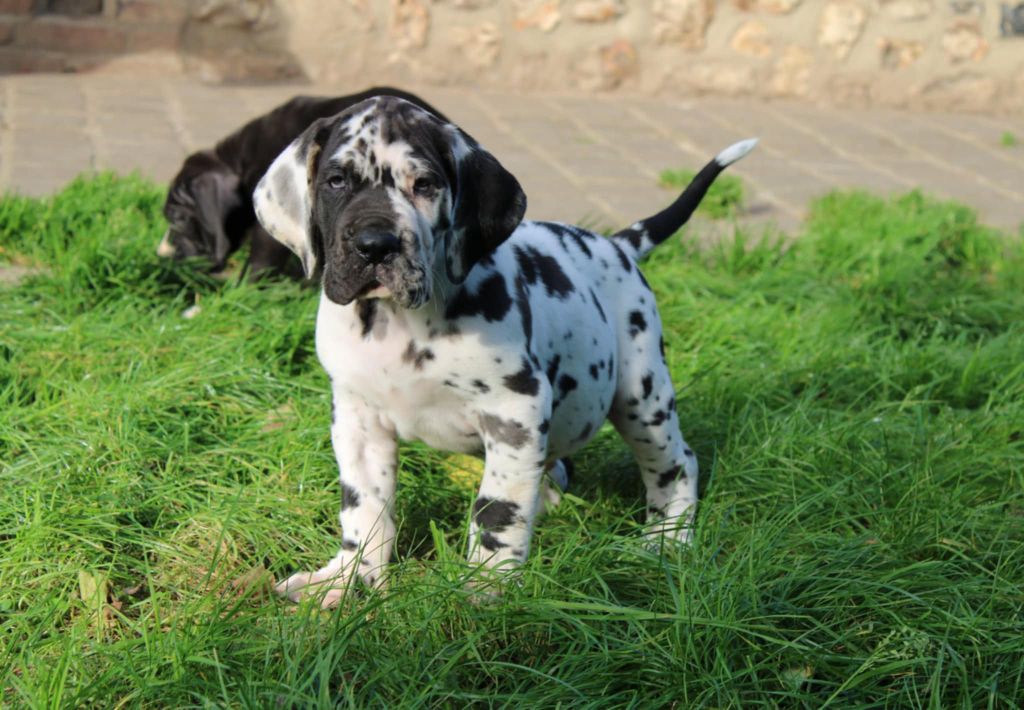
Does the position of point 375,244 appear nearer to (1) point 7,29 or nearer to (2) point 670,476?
(2) point 670,476

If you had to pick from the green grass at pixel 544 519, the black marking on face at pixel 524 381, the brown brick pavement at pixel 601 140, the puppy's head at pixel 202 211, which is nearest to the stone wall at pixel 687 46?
the brown brick pavement at pixel 601 140

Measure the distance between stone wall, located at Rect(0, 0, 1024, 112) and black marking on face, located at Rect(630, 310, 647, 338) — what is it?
6.47 m

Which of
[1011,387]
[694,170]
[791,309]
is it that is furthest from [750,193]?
[1011,387]

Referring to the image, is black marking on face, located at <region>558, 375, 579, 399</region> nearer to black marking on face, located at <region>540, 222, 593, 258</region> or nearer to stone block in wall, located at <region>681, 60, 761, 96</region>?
black marking on face, located at <region>540, 222, 593, 258</region>

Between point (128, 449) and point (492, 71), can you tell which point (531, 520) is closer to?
point (128, 449)

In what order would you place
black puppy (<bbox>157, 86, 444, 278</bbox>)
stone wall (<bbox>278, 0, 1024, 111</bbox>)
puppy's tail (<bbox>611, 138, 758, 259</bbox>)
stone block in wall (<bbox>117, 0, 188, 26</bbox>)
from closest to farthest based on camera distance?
puppy's tail (<bbox>611, 138, 758, 259</bbox>) < black puppy (<bbox>157, 86, 444, 278</bbox>) < stone block in wall (<bbox>117, 0, 188, 26</bbox>) < stone wall (<bbox>278, 0, 1024, 111</bbox>)

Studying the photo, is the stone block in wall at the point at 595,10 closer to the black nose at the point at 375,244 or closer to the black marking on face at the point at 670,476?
the black marking on face at the point at 670,476

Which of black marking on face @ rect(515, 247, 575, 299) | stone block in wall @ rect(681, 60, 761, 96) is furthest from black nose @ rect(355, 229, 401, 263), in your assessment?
stone block in wall @ rect(681, 60, 761, 96)

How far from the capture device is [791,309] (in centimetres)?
556

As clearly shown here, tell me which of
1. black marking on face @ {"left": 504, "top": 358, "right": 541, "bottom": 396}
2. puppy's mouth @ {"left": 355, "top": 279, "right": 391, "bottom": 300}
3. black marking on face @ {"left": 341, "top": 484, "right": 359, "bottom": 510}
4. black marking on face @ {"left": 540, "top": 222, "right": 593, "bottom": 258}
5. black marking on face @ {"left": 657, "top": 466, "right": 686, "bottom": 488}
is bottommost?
black marking on face @ {"left": 657, "top": 466, "right": 686, "bottom": 488}

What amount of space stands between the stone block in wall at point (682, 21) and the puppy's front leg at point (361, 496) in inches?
285

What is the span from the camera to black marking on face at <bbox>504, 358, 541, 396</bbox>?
3.02 meters

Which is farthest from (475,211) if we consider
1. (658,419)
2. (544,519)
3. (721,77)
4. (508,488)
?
(721,77)

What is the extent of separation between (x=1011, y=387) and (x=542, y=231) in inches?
82.0
